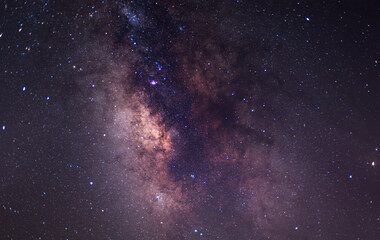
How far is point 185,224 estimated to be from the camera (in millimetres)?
1543

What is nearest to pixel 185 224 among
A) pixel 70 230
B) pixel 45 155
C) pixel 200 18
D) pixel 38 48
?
pixel 70 230

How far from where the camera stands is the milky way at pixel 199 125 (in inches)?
56.9

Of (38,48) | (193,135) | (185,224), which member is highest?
(38,48)

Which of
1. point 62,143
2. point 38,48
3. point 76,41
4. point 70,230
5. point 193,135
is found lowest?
point 70,230

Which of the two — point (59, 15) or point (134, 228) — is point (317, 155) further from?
point (59, 15)

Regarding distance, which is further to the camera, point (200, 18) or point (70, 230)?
point (70, 230)

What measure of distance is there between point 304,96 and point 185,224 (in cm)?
132

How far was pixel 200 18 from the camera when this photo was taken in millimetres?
1447

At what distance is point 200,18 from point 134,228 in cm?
164

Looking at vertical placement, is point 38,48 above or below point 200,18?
below

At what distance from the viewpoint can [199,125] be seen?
148 centimetres

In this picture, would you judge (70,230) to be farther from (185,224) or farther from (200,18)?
(200,18)

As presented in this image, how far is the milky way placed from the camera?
1.45 meters

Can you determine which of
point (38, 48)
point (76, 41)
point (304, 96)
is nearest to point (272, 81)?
point (304, 96)
